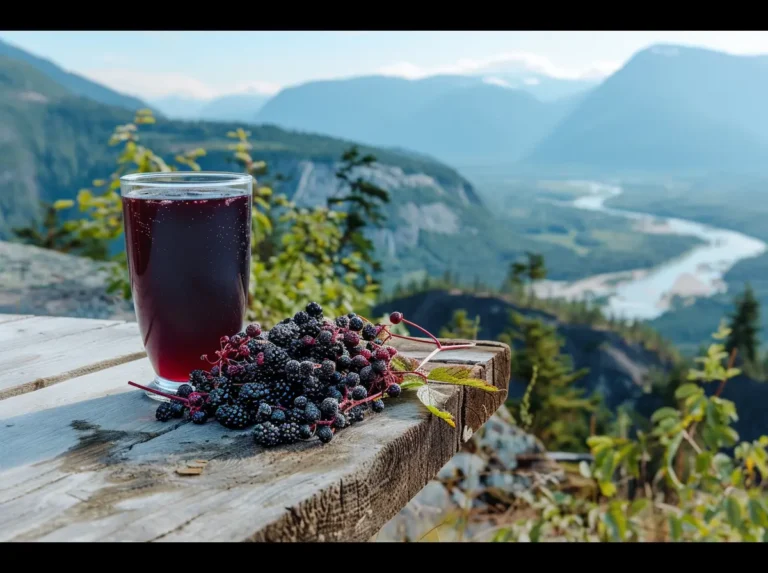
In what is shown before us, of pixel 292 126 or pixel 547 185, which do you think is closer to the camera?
pixel 292 126

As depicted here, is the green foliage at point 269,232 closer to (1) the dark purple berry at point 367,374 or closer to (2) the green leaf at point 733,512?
(2) the green leaf at point 733,512

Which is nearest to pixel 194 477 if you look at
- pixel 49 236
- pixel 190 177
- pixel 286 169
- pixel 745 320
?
pixel 190 177

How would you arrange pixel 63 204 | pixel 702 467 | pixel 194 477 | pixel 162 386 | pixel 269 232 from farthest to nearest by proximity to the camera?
pixel 269 232 → pixel 63 204 → pixel 702 467 → pixel 162 386 → pixel 194 477

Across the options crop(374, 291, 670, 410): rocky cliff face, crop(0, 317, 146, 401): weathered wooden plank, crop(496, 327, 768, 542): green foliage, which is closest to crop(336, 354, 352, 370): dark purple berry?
crop(0, 317, 146, 401): weathered wooden plank

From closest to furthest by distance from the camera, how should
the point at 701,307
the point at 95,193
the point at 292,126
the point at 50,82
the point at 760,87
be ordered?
the point at 95,193 < the point at 292,126 < the point at 50,82 < the point at 701,307 < the point at 760,87

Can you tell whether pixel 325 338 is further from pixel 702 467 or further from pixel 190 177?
pixel 702 467

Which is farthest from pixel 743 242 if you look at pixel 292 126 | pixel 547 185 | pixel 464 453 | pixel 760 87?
pixel 464 453

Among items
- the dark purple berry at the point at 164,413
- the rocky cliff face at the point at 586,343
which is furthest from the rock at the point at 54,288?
the rocky cliff face at the point at 586,343

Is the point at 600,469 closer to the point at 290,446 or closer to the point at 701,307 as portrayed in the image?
the point at 290,446
